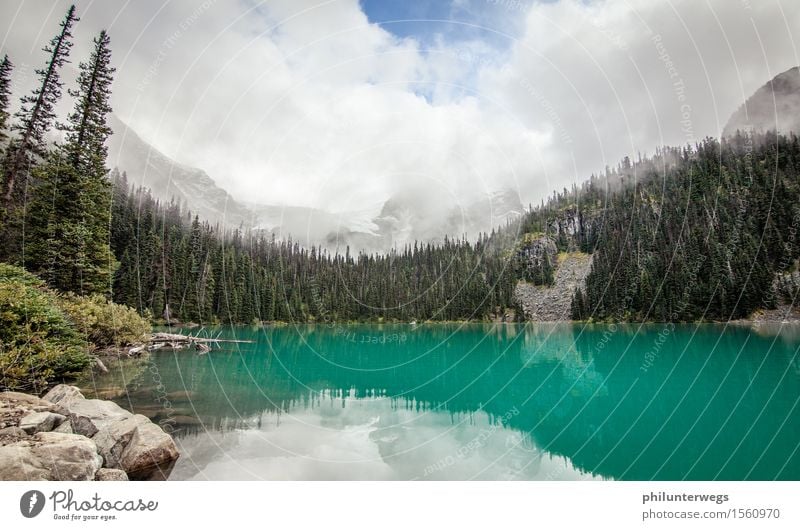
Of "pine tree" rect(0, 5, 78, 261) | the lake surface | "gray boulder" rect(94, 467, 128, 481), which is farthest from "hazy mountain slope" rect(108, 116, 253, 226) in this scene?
"gray boulder" rect(94, 467, 128, 481)

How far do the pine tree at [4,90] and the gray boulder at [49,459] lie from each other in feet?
44.7

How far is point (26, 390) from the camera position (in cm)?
761

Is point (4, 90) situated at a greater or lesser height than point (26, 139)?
greater

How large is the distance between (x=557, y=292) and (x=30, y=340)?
325ft

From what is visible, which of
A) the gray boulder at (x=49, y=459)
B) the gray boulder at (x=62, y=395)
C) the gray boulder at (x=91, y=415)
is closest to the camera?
the gray boulder at (x=49, y=459)

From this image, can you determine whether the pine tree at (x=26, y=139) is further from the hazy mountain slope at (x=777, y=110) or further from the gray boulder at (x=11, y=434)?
the hazy mountain slope at (x=777, y=110)

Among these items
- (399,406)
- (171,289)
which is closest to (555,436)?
(399,406)

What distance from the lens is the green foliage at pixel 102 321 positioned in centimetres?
1238

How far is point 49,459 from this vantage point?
420 centimetres

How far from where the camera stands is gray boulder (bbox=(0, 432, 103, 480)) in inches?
155

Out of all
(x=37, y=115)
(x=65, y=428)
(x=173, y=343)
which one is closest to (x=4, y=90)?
(x=37, y=115)

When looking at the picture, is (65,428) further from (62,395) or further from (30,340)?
(30,340)

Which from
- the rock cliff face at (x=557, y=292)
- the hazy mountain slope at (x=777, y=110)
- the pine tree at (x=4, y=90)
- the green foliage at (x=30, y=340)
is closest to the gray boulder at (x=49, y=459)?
the green foliage at (x=30, y=340)
